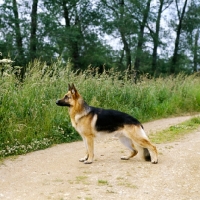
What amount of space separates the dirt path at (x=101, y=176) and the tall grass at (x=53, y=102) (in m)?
0.57

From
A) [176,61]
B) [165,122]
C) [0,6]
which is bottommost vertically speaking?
→ [165,122]

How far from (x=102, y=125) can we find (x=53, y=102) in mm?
2685

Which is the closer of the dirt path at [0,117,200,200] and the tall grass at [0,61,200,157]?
the dirt path at [0,117,200,200]

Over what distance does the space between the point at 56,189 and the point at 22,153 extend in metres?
2.28

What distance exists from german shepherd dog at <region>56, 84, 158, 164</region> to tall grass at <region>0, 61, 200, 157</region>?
1358mm

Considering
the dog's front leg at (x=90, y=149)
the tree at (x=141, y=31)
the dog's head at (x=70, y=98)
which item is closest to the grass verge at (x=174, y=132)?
the dog's front leg at (x=90, y=149)

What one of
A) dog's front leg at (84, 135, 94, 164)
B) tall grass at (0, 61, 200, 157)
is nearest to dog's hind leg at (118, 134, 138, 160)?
dog's front leg at (84, 135, 94, 164)

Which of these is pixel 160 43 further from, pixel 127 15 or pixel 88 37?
pixel 88 37

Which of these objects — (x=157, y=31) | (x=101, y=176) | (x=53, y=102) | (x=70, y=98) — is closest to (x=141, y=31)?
(x=157, y=31)

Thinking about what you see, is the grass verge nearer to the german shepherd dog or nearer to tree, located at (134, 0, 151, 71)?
the german shepherd dog

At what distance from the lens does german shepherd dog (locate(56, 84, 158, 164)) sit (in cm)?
579

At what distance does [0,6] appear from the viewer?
72.8 feet

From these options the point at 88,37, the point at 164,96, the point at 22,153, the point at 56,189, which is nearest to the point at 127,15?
the point at 88,37

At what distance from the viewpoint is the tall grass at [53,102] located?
6.82m
